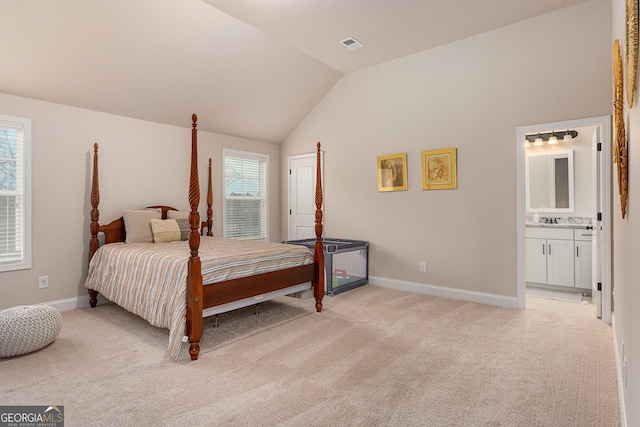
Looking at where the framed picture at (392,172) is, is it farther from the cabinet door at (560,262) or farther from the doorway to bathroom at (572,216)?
the cabinet door at (560,262)

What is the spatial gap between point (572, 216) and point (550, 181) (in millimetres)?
584

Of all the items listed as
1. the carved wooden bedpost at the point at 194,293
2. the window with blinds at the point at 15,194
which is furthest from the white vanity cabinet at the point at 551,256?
the window with blinds at the point at 15,194

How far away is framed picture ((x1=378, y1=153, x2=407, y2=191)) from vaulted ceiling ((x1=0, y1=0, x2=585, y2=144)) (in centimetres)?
136

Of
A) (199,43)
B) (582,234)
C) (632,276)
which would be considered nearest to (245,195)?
(199,43)

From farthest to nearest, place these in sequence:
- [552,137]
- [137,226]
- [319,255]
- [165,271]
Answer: [552,137]
[137,226]
[319,255]
[165,271]

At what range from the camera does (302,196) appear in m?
6.04

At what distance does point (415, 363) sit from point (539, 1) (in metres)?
3.62

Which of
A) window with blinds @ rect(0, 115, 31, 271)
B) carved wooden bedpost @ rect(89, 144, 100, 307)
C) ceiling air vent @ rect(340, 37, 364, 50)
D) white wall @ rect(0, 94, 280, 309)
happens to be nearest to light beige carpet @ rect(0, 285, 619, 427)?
carved wooden bedpost @ rect(89, 144, 100, 307)

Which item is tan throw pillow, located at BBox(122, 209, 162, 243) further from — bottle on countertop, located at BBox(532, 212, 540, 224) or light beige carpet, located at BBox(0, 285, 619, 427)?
bottle on countertop, located at BBox(532, 212, 540, 224)

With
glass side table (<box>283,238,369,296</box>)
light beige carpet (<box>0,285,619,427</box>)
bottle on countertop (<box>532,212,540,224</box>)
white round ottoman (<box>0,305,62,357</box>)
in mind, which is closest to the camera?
light beige carpet (<box>0,285,619,427</box>)

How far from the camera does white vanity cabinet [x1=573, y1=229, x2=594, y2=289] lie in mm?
4500

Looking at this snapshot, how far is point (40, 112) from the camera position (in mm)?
3764

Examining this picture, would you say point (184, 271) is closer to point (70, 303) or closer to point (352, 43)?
point (70, 303)

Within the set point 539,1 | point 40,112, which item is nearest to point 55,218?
point 40,112
